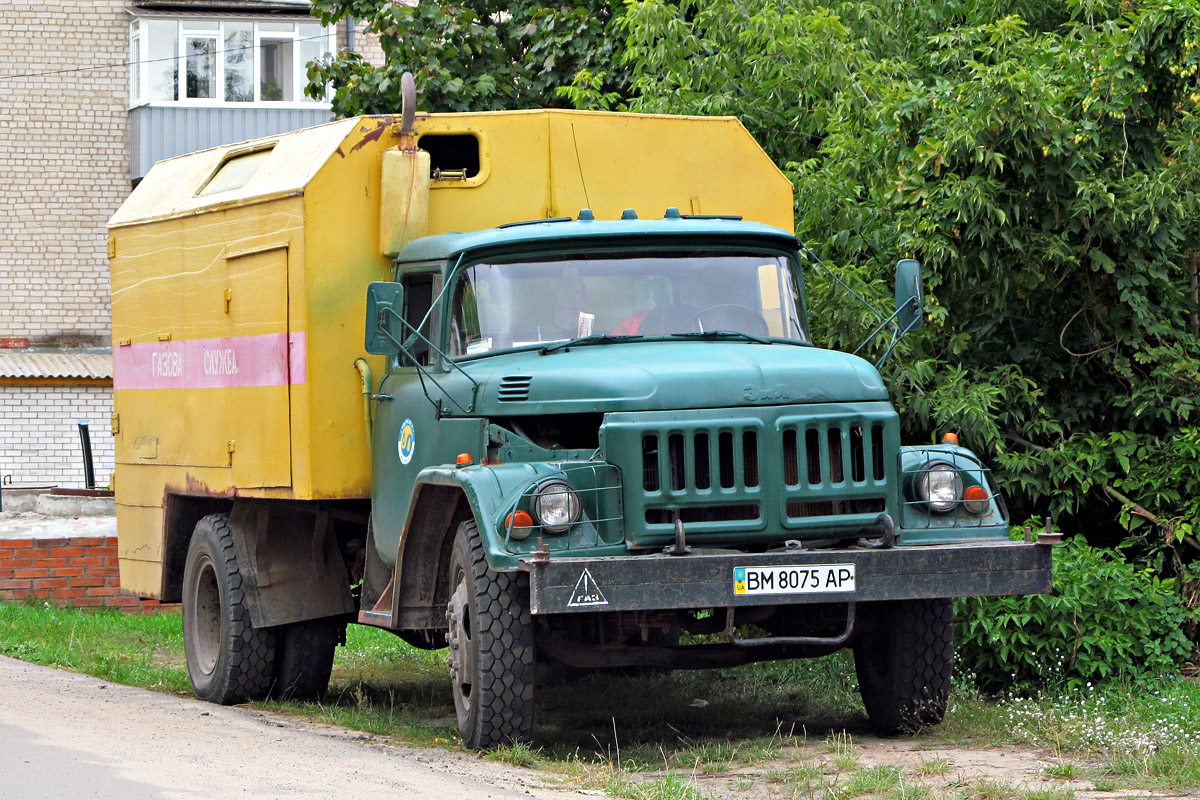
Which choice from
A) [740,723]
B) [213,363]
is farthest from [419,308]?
[740,723]

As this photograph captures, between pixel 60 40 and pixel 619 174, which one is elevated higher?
pixel 60 40

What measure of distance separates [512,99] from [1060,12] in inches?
246

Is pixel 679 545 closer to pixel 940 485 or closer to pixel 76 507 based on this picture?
pixel 940 485

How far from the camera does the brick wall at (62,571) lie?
13844 mm

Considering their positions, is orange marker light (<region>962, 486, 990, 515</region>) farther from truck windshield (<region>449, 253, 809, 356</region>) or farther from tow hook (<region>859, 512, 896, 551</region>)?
A: truck windshield (<region>449, 253, 809, 356</region>)

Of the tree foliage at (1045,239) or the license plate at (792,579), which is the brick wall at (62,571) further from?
the license plate at (792,579)

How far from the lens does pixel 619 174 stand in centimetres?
923

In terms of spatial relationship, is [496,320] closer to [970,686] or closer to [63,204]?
[970,686]

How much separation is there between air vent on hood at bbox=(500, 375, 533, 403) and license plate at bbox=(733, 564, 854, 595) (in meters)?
1.28

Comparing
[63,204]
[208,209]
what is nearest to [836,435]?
[208,209]

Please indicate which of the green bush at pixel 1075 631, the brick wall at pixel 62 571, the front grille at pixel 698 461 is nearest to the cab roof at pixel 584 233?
the front grille at pixel 698 461

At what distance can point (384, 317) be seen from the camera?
8008 millimetres

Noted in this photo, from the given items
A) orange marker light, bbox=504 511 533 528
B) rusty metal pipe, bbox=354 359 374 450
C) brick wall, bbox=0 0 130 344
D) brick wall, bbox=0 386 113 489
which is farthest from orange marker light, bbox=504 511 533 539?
brick wall, bbox=0 0 130 344

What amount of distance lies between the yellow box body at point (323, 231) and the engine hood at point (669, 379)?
1344mm
